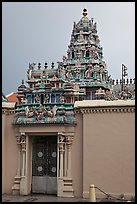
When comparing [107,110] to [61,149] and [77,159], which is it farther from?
[61,149]

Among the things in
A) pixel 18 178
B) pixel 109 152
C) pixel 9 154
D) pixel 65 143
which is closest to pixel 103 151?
pixel 109 152

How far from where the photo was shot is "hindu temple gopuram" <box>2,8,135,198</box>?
1319cm

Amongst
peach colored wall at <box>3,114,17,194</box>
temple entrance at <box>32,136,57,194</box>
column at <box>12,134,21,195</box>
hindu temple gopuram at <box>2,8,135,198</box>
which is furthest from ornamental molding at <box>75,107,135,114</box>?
peach colored wall at <box>3,114,17,194</box>

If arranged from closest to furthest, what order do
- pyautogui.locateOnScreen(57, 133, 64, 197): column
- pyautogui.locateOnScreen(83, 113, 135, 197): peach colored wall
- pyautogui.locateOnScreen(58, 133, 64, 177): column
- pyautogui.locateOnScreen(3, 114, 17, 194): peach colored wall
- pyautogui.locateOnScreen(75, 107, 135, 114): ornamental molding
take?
pyautogui.locateOnScreen(83, 113, 135, 197): peach colored wall, pyautogui.locateOnScreen(75, 107, 135, 114): ornamental molding, pyautogui.locateOnScreen(57, 133, 64, 197): column, pyautogui.locateOnScreen(58, 133, 64, 177): column, pyautogui.locateOnScreen(3, 114, 17, 194): peach colored wall

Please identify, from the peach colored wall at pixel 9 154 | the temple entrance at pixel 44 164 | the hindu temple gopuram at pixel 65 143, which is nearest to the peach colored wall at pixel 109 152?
the hindu temple gopuram at pixel 65 143

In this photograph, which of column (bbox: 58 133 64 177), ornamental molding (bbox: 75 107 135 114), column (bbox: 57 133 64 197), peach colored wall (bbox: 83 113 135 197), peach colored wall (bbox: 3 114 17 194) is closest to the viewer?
peach colored wall (bbox: 83 113 135 197)

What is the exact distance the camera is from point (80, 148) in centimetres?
1378

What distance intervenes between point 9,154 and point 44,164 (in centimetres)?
153

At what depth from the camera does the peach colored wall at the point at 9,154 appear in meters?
14.3

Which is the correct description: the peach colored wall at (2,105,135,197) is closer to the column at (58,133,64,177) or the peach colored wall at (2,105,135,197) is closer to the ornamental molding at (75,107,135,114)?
the ornamental molding at (75,107,135,114)

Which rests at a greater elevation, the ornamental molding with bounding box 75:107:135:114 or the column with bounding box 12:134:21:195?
the ornamental molding with bounding box 75:107:135:114

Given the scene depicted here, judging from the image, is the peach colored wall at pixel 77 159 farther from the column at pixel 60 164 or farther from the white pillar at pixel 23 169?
the white pillar at pixel 23 169

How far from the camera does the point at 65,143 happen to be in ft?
45.5

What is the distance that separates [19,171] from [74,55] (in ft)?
34.9
